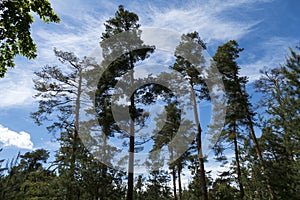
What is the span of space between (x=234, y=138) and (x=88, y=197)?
14.3m

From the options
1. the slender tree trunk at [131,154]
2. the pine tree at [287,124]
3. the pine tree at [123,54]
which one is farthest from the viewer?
the pine tree at [123,54]

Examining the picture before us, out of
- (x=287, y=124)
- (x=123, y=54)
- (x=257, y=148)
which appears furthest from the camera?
(x=123, y=54)

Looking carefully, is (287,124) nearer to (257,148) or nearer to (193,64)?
(257,148)

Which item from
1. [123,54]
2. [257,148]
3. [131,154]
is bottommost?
[131,154]

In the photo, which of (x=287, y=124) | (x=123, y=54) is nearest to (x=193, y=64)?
(x=123, y=54)

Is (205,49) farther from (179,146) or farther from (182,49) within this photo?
(179,146)

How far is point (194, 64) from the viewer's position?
15.2 metres

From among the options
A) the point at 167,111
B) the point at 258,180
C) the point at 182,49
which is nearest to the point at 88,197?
the point at 258,180

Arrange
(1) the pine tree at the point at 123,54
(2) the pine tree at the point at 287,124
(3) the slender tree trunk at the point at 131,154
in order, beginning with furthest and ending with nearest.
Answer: (1) the pine tree at the point at 123,54, (3) the slender tree trunk at the point at 131,154, (2) the pine tree at the point at 287,124

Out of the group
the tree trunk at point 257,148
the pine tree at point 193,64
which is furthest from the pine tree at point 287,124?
the pine tree at point 193,64

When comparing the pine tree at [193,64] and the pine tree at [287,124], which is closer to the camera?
the pine tree at [287,124]

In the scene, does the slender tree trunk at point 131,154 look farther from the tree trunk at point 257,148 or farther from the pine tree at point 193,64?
the tree trunk at point 257,148

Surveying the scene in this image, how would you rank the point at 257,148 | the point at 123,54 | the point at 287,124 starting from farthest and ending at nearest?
the point at 123,54, the point at 257,148, the point at 287,124

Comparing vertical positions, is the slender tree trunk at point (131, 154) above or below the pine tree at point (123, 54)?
below
